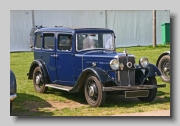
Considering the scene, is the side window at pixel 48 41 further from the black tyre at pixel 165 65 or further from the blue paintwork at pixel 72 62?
the black tyre at pixel 165 65

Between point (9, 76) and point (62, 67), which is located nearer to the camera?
point (9, 76)

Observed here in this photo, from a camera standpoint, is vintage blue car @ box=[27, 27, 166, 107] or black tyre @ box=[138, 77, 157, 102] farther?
black tyre @ box=[138, 77, 157, 102]

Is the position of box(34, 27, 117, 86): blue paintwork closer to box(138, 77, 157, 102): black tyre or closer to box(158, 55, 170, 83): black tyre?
box(138, 77, 157, 102): black tyre

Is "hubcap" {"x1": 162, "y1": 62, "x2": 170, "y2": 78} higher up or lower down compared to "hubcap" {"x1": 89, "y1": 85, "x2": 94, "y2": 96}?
higher up

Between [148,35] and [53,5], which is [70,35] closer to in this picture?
[53,5]

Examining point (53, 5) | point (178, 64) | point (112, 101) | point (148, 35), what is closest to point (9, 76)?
point (53, 5)

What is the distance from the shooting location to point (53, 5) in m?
7.71

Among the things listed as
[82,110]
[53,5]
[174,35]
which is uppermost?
[53,5]

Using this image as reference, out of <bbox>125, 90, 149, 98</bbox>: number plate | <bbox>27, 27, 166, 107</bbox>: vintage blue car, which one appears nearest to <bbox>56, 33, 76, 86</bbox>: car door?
<bbox>27, 27, 166, 107</bbox>: vintage blue car

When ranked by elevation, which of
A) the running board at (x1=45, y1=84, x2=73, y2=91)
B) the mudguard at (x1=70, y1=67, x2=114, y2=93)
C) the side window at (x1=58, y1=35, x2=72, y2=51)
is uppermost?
the side window at (x1=58, y1=35, x2=72, y2=51)

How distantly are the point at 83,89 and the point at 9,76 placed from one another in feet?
5.51

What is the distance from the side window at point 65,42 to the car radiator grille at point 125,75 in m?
1.20

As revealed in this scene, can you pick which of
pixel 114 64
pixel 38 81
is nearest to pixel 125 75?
pixel 114 64

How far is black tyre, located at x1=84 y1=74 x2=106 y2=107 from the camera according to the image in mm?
8242
